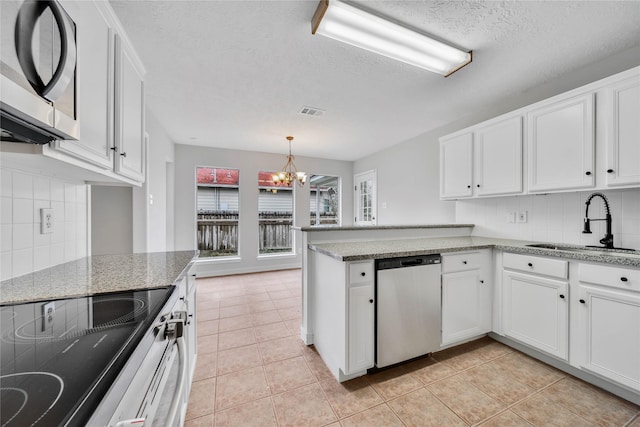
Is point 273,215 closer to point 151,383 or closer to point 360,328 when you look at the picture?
point 360,328

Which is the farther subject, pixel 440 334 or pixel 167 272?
pixel 440 334

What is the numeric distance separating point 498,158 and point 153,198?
3.97m

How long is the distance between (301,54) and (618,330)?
2930 millimetres

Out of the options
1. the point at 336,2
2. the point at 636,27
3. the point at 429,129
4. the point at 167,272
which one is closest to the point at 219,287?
the point at 167,272

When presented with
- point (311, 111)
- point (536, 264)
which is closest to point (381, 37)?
point (311, 111)

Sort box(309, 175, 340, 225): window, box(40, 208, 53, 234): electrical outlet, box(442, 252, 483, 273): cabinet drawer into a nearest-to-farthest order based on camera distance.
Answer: box(40, 208, 53, 234): electrical outlet → box(442, 252, 483, 273): cabinet drawer → box(309, 175, 340, 225): window

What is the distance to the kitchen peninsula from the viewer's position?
5.13 feet

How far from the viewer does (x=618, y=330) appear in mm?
1546

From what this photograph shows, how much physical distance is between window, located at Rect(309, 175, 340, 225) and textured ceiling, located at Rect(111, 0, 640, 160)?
7.85 ft

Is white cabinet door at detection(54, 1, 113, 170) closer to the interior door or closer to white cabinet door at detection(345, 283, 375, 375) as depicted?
white cabinet door at detection(345, 283, 375, 375)

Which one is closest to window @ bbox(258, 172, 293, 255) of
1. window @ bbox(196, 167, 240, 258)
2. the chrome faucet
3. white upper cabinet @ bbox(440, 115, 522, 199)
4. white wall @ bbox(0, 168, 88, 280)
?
window @ bbox(196, 167, 240, 258)

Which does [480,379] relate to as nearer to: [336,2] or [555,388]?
[555,388]

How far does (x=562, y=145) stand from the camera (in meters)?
2.01

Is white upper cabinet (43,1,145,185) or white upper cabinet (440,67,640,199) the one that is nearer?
white upper cabinet (43,1,145,185)
